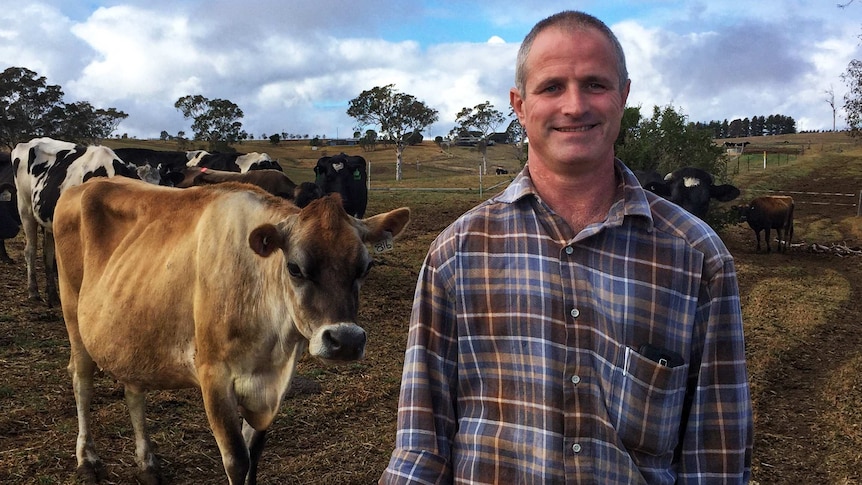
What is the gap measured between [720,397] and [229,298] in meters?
2.73

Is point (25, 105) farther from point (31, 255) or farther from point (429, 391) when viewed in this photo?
point (429, 391)

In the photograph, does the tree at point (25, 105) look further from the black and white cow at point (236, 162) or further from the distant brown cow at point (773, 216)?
the distant brown cow at point (773, 216)

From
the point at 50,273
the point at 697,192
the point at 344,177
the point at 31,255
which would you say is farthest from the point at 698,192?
the point at 31,255

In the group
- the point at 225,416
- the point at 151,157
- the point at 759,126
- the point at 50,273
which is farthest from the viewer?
the point at 759,126

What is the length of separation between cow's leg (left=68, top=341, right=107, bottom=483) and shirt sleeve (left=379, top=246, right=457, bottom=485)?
3.64 meters

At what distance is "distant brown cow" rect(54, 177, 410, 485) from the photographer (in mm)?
3342

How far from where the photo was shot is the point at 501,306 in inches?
68.1

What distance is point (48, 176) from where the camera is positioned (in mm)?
9445

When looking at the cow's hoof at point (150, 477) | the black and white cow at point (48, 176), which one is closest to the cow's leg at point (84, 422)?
the cow's hoof at point (150, 477)

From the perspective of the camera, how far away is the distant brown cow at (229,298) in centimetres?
334

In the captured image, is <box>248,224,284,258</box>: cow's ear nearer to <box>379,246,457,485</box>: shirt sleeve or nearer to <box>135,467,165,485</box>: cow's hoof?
<box>379,246,457,485</box>: shirt sleeve

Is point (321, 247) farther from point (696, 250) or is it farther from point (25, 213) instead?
point (25, 213)

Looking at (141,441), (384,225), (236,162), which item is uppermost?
(236,162)

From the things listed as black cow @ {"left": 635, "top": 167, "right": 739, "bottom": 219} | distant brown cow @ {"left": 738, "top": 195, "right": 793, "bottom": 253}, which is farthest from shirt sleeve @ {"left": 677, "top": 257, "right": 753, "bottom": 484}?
distant brown cow @ {"left": 738, "top": 195, "right": 793, "bottom": 253}
